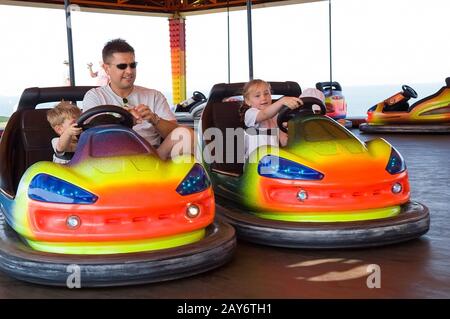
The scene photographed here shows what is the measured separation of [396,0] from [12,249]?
7352mm

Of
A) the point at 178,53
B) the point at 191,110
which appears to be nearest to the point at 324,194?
the point at 191,110

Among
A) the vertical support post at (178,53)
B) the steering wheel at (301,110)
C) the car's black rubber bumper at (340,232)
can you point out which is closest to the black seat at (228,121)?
the steering wheel at (301,110)

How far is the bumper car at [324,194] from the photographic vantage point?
1679mm

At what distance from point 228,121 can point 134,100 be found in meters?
→ 0.51

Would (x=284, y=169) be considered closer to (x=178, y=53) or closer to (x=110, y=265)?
(x=110, y=265)

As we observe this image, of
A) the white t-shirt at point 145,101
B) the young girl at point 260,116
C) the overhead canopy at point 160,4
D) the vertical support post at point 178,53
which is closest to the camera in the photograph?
the white t-shirt at point 145,101

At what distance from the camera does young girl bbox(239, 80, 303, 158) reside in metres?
2.01

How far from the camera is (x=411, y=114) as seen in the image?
5.79 metres

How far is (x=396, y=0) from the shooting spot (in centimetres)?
779

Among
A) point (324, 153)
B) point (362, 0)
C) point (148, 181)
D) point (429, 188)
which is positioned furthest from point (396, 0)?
point (148, 181)

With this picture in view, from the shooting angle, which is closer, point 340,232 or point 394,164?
point 340,232

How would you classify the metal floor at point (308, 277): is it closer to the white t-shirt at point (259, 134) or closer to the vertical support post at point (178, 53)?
the white t-shirt at point (259, 134)

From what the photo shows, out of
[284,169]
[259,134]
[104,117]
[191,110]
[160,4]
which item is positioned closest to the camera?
[104,117]

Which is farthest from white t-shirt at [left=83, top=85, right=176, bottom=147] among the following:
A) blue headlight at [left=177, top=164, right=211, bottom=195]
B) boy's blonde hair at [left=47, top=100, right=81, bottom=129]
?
blue headlight at [left=177, top=164, right=211, bottom=195]
